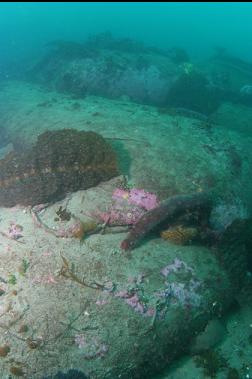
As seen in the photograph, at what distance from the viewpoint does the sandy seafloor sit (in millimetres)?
6227

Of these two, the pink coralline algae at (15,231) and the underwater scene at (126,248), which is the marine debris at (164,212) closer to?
the underwater scene at (126,248)

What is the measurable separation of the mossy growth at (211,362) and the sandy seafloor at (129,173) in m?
0.09

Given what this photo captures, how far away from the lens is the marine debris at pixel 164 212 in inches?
277

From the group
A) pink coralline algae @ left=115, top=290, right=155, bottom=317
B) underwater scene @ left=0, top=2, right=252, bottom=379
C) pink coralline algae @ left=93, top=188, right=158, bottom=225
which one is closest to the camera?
underwater scene @ left=0, top=2, right=252, bottom=379

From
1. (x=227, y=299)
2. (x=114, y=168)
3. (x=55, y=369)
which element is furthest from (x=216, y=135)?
(x=55, y=369)

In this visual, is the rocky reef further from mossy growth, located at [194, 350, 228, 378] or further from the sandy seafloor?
mossy growth, located at [194, 350, 228, 378]

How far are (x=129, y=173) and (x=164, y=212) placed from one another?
5.74 feet

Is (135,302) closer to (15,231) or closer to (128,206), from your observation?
(128,206)

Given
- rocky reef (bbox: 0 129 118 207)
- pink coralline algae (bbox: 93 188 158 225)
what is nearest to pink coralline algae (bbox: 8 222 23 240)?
rocky reef (bbox: 0 129 118 207)

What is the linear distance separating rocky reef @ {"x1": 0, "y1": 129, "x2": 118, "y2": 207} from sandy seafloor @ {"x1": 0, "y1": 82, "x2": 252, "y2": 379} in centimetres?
29

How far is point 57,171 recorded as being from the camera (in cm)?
809

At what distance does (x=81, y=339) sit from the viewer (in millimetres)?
5664

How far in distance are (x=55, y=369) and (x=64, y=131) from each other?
568 centimetres

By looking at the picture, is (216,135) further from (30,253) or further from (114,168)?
(30,253)
